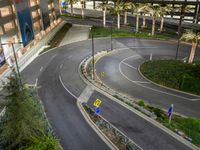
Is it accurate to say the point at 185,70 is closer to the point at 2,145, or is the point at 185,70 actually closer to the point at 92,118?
the point at 92,118

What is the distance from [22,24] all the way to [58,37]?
656 inches

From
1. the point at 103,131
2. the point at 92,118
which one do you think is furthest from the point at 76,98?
the point at 103,131

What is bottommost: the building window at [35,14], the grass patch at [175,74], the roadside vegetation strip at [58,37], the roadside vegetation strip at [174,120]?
the roadside vegetation strip at [174,120]

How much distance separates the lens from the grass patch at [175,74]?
42.0 meters

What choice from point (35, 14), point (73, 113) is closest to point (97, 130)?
point (73, 113)

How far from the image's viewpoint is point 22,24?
5900cm

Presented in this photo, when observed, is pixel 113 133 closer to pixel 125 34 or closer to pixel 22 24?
pixel 22 24

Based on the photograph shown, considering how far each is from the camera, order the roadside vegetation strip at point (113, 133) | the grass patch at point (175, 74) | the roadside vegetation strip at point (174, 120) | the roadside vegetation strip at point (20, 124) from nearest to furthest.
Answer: the roadside vegetation strip at point (20, 124), the roadside vegetation strip at point (113, 133), the roadside vegetation strip at point (174, 120), the grass patch at point (175, 74)

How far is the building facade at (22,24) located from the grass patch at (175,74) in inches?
1063

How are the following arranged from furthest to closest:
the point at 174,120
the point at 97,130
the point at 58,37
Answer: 1. the point at 58,37
2. the point at 174,120
3. the point at 97,130

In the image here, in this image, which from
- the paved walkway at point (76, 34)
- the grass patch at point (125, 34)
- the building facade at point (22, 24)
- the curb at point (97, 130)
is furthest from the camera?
the grass patch at point (125, 34)

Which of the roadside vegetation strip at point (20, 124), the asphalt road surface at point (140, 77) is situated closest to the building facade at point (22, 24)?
the roadside vegetation strip at point (20, 124)

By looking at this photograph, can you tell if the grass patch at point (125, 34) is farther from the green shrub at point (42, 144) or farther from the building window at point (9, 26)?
the green shrub at point (42, 144)

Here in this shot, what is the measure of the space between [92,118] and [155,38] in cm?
4688
